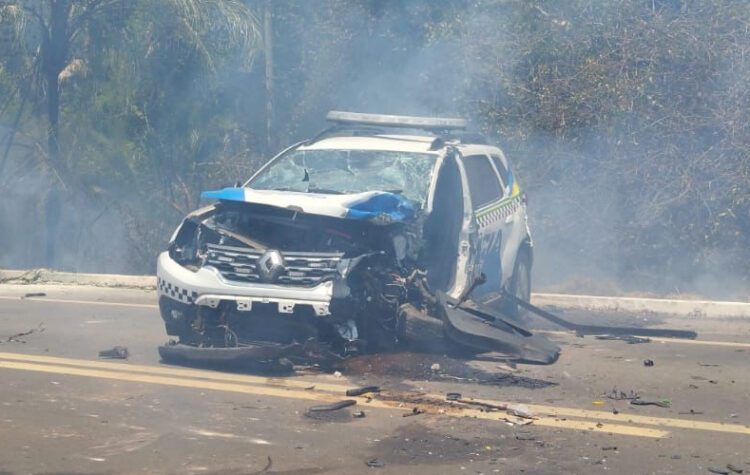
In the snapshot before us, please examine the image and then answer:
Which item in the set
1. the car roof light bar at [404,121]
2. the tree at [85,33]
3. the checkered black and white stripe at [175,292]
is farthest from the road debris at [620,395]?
the tree at [85,33]

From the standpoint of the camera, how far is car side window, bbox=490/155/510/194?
406 inches

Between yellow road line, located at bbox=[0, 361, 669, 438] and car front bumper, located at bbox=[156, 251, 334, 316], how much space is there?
2.06 ft

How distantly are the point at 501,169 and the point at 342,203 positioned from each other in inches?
130

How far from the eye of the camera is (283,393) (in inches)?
271

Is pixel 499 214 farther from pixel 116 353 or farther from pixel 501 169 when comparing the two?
pixel 116 353

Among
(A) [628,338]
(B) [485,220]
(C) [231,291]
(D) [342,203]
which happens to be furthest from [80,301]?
(A) [628,338]

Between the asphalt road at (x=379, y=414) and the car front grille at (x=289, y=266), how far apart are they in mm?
701

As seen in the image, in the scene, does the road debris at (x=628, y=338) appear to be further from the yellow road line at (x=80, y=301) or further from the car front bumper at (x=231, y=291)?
the yellow road line at (x=80, y=301)

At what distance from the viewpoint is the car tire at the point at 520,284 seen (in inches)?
403

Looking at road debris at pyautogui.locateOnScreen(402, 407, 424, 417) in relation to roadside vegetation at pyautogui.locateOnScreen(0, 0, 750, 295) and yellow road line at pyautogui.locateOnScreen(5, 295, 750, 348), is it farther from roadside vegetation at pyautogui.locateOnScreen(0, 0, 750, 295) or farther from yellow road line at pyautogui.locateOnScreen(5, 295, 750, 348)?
roadside vegetation at pyautogui.locateOnScreen(0, 0, 750, 295)

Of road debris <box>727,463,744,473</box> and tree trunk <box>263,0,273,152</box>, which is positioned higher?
tree trunk <box>263,0,273,152</box>

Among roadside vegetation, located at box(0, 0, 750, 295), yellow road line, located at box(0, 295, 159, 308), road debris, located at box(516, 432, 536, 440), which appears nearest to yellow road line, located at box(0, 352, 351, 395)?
road debris, located at box(516, 432, 536, 440)

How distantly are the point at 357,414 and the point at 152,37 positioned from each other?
10.8 meters

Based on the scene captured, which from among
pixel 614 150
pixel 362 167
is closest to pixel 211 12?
pixel 614 150
